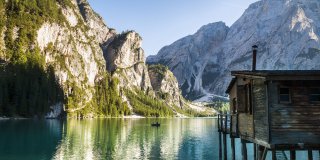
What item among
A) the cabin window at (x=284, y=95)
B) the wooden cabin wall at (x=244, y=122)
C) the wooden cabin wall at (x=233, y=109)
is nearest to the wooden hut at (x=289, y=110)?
the cabin window at (x=284, y=95)

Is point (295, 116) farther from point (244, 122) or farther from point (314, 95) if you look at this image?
point (244, 122)

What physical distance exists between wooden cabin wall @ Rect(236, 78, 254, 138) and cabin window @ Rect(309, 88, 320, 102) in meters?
6.71

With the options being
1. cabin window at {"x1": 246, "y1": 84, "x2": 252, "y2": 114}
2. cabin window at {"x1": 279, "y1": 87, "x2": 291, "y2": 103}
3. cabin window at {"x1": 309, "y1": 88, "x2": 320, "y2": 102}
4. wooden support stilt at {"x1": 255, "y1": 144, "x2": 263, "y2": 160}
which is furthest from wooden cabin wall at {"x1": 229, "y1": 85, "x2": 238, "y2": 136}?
cabin window at {"x1": 309, "y1": 88, "x2": 320, "y2": 102}

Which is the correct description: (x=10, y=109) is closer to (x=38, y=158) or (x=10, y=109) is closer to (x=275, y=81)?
(x=38, y=158)

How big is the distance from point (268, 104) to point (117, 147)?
2065 inches

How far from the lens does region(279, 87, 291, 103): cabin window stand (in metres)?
34.4

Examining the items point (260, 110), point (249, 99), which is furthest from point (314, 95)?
point (249, 99)

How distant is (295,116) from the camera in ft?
111

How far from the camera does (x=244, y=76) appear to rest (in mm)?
40312

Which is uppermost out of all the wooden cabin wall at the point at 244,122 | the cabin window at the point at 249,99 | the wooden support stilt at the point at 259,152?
the cabin window at the point at 249,99

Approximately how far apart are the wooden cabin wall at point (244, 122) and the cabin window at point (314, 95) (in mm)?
6705

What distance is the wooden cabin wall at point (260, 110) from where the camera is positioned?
34500 mm

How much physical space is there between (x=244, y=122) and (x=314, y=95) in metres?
9.48

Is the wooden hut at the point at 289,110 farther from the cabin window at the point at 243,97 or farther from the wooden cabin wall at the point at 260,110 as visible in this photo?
the cabin window at the point at 243,97
